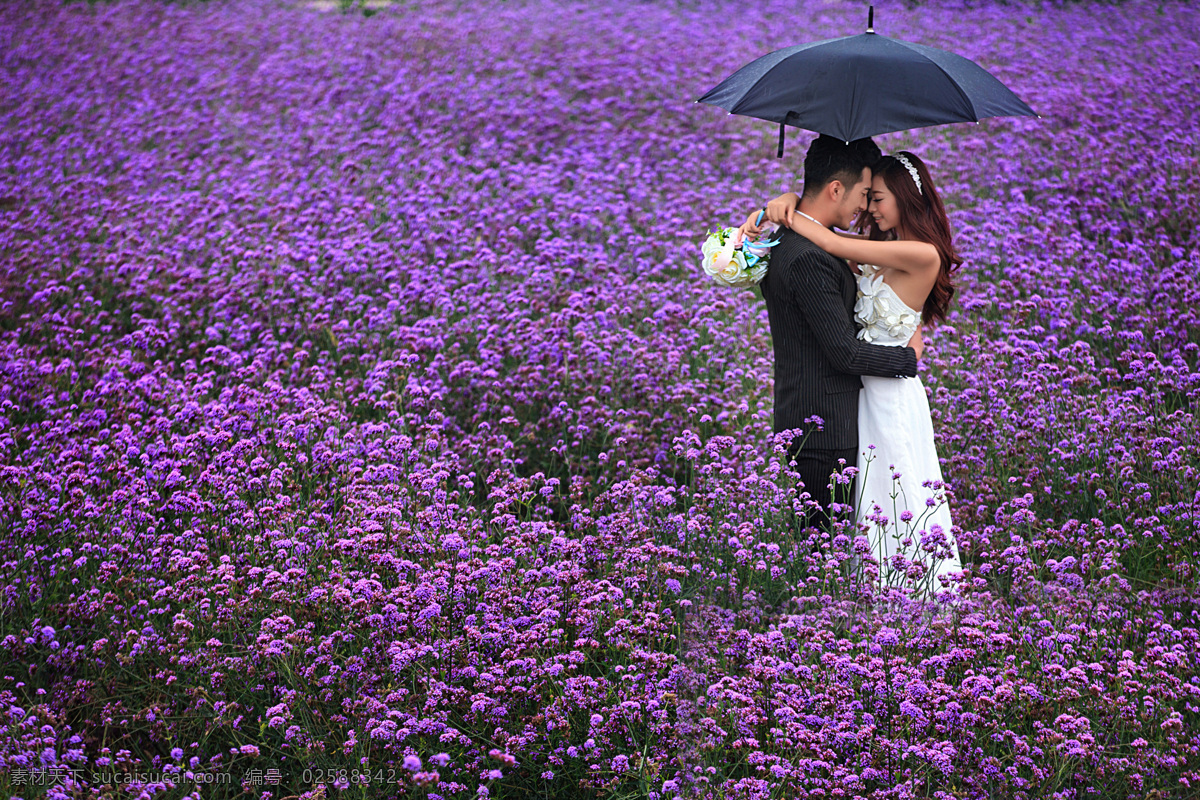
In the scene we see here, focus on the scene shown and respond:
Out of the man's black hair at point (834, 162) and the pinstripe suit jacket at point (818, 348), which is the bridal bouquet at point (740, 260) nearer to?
the pinstripe suit jacket at point (818, 348)

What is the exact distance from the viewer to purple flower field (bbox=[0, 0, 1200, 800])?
2.56 meters

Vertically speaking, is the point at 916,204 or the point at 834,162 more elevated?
the point at 834,162

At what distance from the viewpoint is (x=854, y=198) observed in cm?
348

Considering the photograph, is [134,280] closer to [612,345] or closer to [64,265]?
[64,265]

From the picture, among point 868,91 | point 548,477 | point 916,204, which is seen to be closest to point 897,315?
point 916,204

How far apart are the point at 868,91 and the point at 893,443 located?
1390mm

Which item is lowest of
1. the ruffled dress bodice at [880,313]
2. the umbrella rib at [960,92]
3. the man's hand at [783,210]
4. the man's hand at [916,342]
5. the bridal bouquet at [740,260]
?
the man's hand at [916,342]

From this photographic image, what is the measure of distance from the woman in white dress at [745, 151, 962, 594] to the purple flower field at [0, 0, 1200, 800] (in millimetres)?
287

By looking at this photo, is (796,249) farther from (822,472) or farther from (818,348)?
(822,472)

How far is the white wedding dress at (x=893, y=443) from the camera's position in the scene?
11.7 feet

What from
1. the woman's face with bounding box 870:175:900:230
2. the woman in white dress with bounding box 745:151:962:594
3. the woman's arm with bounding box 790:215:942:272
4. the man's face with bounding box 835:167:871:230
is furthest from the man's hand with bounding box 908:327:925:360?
the man's face with bounding box 835:167:871:230

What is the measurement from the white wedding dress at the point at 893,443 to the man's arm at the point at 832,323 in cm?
14

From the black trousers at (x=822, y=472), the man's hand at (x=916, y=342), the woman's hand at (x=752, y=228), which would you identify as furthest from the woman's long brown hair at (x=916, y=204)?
the black trousers at (x=822, y=472)

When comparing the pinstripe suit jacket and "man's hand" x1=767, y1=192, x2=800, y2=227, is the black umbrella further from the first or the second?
the pinstripe suit jacket
